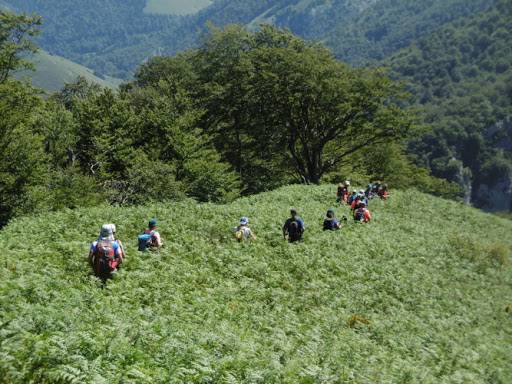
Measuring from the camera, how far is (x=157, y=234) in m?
15.9

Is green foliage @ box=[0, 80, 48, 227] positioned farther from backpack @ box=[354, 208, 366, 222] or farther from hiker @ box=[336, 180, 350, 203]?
backpack @ box=[354, 208, 366, 222]

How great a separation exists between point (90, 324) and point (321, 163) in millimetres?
51871

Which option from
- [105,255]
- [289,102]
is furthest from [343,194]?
[105,255]

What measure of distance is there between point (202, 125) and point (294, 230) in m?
39.0

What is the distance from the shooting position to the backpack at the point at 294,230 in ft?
65.0

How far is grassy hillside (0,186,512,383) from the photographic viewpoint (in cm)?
705

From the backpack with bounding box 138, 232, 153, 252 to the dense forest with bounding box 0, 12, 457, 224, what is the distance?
68.1 ft

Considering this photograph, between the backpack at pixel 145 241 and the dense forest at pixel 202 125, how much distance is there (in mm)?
20750

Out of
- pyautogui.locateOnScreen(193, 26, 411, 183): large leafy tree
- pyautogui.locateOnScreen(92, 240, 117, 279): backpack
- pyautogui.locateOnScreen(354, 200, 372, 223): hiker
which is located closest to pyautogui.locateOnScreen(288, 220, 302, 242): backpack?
pyautogui.locateOnScreen(354, 200, 372, 223): hiker

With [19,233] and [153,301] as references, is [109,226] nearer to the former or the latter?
[153,301]

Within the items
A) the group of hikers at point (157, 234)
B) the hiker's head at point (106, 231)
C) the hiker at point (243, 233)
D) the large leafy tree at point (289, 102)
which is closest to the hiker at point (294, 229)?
the group of hikers at point (157, 234)

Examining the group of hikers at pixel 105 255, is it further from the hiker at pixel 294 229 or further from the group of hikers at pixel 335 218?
the hiker at pixel 294 229

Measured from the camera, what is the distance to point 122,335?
24.9 ft

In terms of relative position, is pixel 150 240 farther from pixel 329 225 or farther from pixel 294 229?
pixel 329 225
